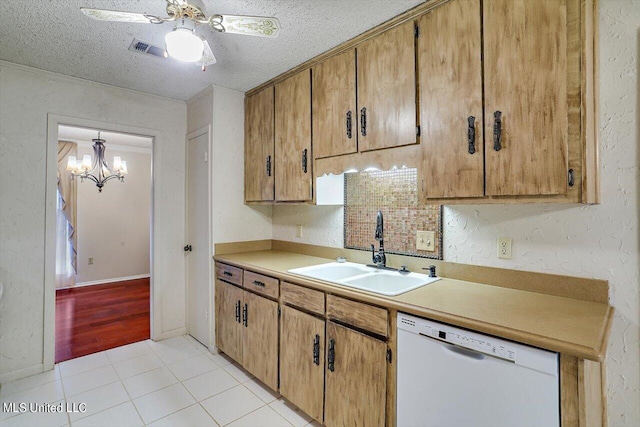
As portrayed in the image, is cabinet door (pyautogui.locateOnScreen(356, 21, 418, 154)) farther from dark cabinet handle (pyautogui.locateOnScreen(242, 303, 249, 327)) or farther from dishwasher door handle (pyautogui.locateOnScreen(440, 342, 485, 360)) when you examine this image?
dark cabinet handle (pyautogui.locateOnScreen(242, 303, 249, 327))

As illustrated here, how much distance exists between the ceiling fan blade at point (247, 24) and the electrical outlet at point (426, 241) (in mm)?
1402

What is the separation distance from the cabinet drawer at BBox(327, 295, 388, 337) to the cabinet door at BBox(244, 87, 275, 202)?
125cm

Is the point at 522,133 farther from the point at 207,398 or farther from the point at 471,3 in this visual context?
the point at 207,398

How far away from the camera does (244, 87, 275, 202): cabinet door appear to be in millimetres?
2646

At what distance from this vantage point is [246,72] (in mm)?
2477

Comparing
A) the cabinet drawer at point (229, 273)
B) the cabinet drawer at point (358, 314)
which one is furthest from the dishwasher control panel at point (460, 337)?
the cabinet drawer at point (229, 273)

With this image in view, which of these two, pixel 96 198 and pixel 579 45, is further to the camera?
pixel 96 198

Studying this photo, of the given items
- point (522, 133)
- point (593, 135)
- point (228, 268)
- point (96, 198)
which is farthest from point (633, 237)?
point (96, 198)

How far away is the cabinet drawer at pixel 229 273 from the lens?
2.45 meters

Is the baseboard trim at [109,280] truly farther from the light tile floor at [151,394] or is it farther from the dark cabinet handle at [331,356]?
the dark cabinet handle at [331,356]

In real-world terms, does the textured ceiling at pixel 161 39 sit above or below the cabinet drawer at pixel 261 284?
above

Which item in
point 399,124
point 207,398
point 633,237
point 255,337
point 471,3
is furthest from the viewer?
point 255,337

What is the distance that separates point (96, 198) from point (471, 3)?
583 cm

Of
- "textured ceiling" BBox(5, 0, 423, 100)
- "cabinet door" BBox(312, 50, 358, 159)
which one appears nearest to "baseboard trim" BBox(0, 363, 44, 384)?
"textured ceiling" BBox(5, 0, 423, 100)
